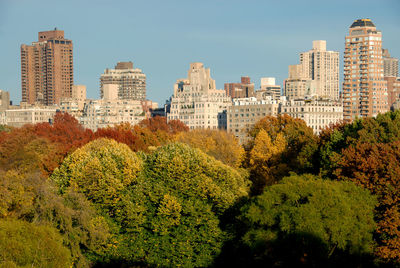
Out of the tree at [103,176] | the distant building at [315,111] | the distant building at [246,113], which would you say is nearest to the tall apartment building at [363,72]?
the distant building at [315,111]

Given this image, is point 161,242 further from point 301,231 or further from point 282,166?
point 282,166

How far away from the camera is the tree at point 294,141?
2837 inches

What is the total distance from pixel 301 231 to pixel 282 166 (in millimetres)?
31108

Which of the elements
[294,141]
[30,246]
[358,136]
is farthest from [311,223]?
[294,141]

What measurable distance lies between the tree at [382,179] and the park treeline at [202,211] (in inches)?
3.7

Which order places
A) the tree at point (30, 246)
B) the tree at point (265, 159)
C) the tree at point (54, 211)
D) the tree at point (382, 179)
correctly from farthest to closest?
the tree at point (265, 159) < the tree at point (54, 211) < the tree at point (382, 179) < the tree at point (30, 246)

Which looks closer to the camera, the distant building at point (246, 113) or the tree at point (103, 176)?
the tree at point (103, 176)

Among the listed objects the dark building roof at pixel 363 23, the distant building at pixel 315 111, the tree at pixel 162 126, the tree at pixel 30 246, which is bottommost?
the tree at pixel 30 246

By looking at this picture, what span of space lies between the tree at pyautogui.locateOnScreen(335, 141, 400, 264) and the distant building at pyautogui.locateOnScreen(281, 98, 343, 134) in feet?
362

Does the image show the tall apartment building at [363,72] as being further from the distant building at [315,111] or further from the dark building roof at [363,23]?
the distant building at [315,111]

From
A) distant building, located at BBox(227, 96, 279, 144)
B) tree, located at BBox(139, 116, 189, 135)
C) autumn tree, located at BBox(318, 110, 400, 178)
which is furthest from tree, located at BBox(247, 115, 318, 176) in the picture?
distant building, located at BBox(227, 96, 279, 144)

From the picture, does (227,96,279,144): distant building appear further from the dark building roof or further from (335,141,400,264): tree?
(335,141,400,264): tree

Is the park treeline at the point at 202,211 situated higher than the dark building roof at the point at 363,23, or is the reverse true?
the dark building roof at the point at 363,23

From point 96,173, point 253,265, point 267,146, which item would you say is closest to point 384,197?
point 253,265
